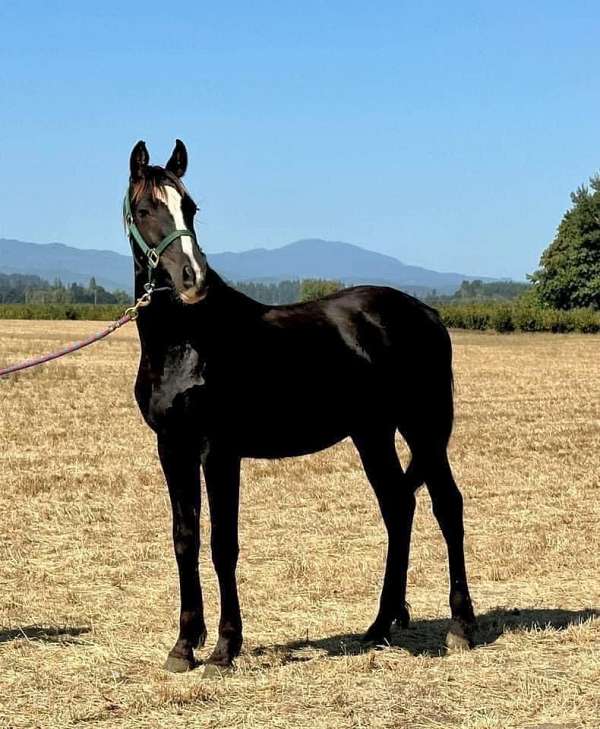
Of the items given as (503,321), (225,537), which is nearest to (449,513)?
(225,537)

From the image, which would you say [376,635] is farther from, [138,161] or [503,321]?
[503,321]

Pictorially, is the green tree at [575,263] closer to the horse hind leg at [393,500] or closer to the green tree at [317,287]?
the green tree at [317,287]

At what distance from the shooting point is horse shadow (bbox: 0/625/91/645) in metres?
6.82

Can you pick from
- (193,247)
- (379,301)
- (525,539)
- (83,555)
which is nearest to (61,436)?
(83,555)

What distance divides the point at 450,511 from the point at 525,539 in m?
3.21

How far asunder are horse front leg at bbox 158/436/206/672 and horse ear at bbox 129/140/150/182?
60.9 inches

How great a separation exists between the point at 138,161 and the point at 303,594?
383 cm

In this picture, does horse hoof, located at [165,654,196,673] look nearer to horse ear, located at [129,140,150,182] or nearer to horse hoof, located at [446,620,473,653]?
horse hoof, located at [446,620,473,653]

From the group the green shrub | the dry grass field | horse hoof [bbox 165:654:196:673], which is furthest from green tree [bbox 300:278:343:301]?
horse hoof [bbox 165:654:196:673]

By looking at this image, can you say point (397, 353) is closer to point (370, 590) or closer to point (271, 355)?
point (271, 355)

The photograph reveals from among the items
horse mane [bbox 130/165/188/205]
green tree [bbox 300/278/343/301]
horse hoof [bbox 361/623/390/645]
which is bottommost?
horse hoof [bbox 361/623/390/645]

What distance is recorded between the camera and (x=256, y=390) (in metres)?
6.27

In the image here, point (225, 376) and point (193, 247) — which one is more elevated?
point (193, 247)

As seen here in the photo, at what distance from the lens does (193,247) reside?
223 inches
